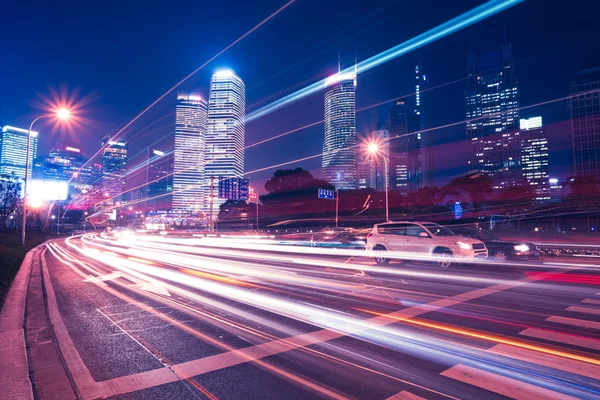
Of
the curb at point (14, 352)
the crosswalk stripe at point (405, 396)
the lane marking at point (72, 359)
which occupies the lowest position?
the lane marking at point (72, 359)

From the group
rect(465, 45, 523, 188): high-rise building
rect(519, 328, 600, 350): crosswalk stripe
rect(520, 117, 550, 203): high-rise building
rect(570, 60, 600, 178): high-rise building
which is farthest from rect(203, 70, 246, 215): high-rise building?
rect(519, 328, 600, 350): crosswalk stripe

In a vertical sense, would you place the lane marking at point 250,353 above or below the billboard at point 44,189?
below

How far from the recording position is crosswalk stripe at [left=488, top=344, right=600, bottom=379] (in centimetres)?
423

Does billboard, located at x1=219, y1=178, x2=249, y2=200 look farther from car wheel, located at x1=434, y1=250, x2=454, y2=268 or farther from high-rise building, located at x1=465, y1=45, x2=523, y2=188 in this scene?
high-rise building, located at x1=465, y1=45, x2=523, y2=188

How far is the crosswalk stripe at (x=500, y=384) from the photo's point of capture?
3639 mm

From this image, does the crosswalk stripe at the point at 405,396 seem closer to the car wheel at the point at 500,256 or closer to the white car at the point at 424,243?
the white car at the point at 424,243

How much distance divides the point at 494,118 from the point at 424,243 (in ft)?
616

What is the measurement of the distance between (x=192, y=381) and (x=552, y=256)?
67.2ft

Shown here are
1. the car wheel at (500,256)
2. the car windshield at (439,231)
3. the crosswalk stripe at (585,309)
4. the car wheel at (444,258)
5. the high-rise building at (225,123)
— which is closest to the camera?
the crosswalk stripe at (585,309)

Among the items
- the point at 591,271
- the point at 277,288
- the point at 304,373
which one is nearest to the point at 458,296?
the point at 277,288

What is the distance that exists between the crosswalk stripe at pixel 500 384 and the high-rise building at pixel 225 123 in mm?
122176

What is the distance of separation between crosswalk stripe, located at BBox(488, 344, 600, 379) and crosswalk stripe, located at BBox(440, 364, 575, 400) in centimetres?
81

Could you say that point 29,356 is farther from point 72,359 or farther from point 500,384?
point 500,384

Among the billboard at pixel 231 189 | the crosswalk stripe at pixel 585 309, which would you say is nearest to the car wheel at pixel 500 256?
the crosswalk stripe at pixel 585 309
